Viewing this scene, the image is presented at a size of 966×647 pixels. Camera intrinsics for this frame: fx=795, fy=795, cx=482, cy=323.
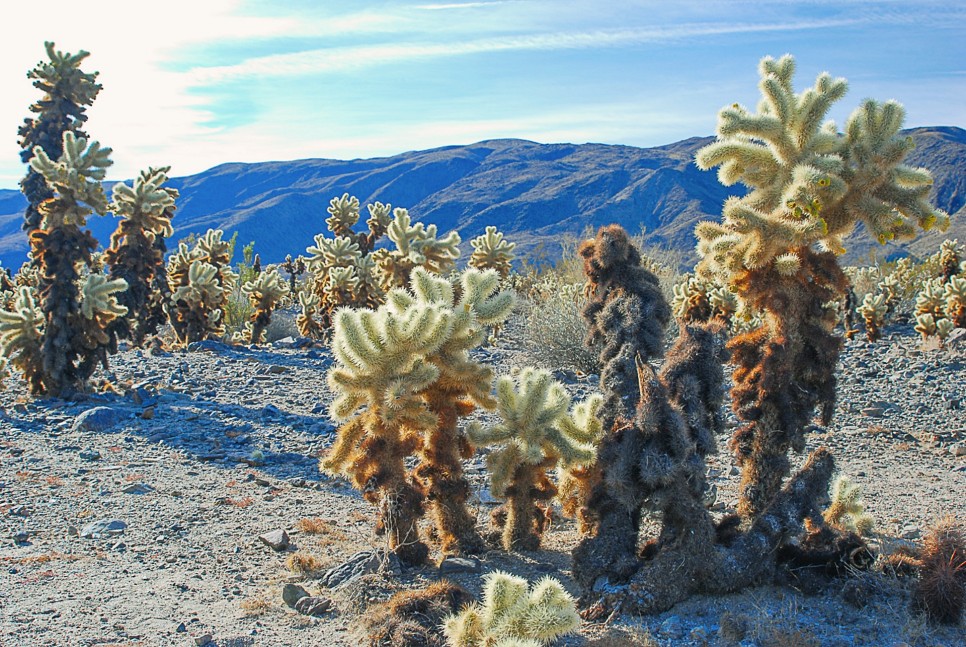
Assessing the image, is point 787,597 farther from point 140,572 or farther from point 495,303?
point 140,572

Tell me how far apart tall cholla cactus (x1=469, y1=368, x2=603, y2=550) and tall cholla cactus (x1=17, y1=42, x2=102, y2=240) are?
11907 mm

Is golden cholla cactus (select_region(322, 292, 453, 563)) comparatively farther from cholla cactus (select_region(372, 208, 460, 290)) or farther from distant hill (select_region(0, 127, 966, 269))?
distant hill (select_region(0, 127, 966, 269))

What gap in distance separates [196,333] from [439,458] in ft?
41.7

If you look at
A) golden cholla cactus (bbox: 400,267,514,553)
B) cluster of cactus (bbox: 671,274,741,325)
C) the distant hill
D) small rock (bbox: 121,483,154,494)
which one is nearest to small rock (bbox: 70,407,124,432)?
small rock (bbox: 121,483,154,494)

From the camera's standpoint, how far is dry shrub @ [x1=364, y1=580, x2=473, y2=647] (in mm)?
4430

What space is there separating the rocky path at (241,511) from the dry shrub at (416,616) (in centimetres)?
22

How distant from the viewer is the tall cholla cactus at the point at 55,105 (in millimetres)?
14258

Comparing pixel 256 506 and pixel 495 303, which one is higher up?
pixel 495 303

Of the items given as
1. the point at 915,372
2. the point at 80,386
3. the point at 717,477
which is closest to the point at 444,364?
the point at 717,477

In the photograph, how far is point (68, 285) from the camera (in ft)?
36.1

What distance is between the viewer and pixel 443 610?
468 centimetres

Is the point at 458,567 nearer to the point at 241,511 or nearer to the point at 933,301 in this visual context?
the point at 241,511

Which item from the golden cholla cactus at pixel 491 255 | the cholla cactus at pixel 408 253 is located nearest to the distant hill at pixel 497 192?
the golden cholla cactus at pixel 491 255

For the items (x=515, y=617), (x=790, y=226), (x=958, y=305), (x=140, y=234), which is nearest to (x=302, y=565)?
(x=515, y=617)
